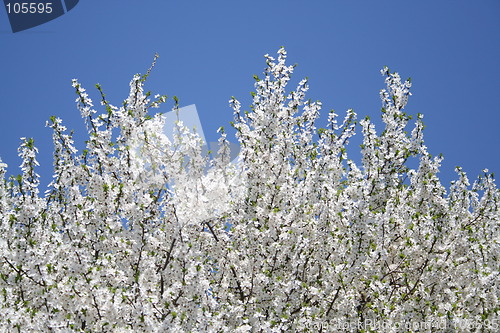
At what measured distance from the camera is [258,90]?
10.9 m

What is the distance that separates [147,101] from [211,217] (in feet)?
8.71

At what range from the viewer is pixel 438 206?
10.2m

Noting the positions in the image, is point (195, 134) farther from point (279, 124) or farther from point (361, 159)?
point (361, 159)

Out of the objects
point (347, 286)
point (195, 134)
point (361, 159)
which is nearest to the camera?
point (347, 286)

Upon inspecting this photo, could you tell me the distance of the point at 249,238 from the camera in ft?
29.2

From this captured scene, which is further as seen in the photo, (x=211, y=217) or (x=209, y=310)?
(x=211, y=217)

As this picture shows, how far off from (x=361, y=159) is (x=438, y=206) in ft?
5.98

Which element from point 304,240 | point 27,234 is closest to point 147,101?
point 27,234

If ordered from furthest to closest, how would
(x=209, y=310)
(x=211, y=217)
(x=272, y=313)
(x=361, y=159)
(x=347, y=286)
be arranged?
(x=361, y=159) → (x=211, y=217) → (x=347, y=286) → (x=272, y=313) → (x=209, y=310)

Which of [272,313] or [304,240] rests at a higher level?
[304,240]

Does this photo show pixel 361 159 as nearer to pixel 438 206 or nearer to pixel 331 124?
pixel 331 124

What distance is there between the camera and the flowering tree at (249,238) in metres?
7.19

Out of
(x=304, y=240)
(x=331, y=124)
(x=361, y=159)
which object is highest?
(x=331, y=124)

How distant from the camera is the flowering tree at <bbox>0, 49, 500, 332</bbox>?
7.19 meters
